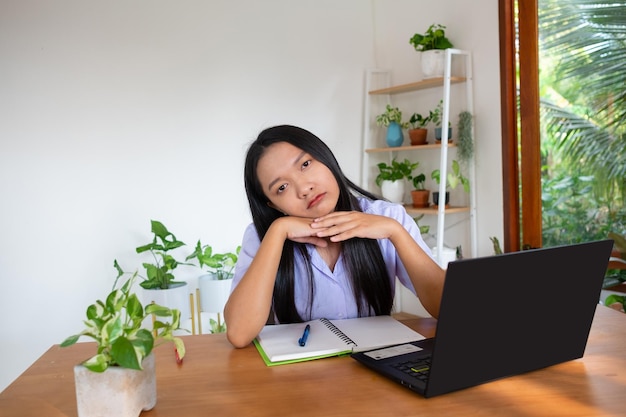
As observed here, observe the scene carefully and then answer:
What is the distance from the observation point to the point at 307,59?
12.1 feet

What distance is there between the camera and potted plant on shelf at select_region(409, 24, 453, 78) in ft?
10.8

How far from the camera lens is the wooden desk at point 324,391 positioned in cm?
85

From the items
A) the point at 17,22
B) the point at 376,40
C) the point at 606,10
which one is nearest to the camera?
the point at 606,10

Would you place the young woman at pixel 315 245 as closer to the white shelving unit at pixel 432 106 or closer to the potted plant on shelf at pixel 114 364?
the potted plant on shelf at pixel 114 364

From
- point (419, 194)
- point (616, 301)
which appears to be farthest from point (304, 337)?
point (419, 194)

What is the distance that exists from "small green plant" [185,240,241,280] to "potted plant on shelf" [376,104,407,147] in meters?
1.20

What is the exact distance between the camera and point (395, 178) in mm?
3580

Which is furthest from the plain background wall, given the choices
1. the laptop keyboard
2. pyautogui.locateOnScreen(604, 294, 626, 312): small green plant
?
the laptop keyboard

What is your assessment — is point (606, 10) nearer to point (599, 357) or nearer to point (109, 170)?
point (599, 357)

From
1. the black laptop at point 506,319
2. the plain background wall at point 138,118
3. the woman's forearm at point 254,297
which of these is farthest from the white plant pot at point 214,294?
the black laptop at point 506,319

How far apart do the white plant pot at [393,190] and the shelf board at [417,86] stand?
22.7 inches

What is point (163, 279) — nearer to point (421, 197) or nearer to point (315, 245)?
point (421, 197)

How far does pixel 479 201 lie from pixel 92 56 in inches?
A: 90.6

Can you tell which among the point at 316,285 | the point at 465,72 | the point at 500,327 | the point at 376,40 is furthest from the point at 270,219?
the point at 376,40
